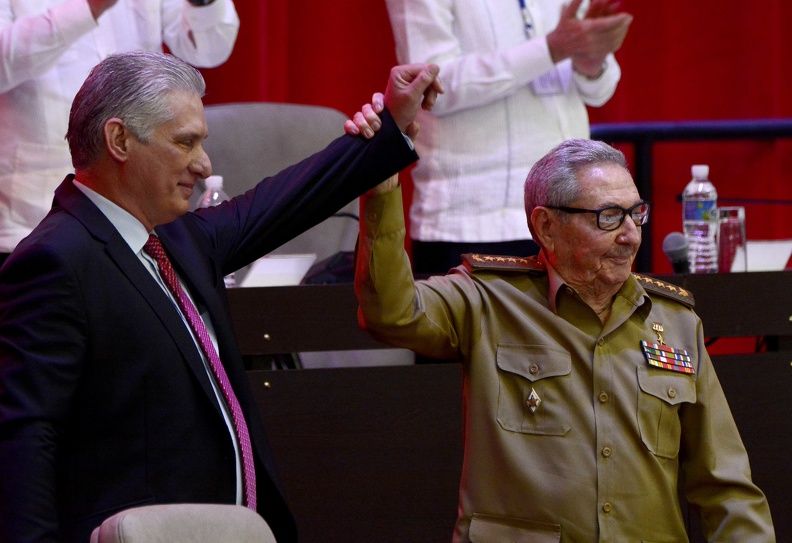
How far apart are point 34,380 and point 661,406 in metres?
1.10

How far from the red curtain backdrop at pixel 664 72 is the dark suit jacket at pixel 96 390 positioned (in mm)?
2741

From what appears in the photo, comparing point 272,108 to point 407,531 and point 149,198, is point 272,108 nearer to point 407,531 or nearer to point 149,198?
point 407,531

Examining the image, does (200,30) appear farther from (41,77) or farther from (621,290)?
(621,290)

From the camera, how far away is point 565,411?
234 cm

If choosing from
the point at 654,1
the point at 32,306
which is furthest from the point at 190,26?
the point at 654,1

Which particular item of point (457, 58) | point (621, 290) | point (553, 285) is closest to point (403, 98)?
point (553, 285)

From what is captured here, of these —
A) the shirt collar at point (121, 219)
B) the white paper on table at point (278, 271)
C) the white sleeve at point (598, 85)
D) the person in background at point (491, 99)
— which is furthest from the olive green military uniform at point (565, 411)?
the white sleeve at point (598, 85)

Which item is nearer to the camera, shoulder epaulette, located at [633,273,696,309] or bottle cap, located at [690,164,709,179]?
shoulder epaulette, located at [633,273,696,309]

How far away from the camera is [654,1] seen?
5.00 meters

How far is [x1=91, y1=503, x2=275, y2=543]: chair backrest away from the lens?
1633 mm

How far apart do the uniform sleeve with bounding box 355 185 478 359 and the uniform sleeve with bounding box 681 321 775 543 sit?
0.43m

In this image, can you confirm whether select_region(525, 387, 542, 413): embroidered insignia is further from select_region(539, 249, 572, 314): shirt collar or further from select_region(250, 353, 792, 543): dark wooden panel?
select_region(250, 353, 792, 543): dark wooden panel

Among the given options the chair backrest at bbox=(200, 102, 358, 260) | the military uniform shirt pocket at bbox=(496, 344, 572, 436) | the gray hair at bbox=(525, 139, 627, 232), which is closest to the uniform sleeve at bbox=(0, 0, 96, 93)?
the chair backrest at bbox=(200, 102, 358, 260)

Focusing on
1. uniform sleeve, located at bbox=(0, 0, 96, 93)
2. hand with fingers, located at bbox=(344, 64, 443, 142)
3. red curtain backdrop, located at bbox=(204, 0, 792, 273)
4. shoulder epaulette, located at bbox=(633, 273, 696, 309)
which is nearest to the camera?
hand with fingers, located at bbox=(344, 64, 443, 142)
